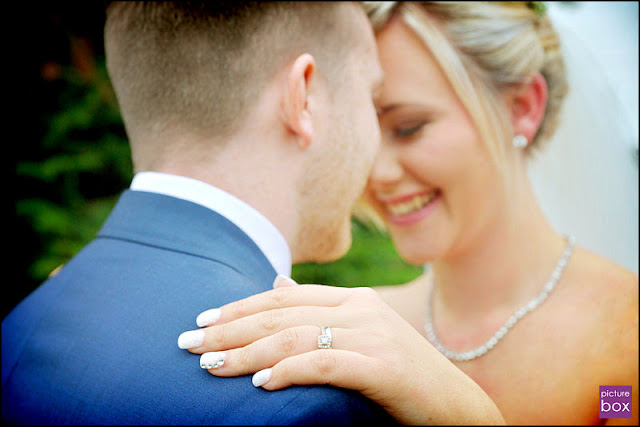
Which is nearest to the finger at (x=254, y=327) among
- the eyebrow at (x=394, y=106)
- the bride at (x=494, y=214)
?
the bride at (x=494, y=214)

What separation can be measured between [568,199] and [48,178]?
3.25 metres

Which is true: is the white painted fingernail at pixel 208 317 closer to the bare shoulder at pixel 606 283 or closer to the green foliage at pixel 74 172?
the bare shoulder at pixel 606 283

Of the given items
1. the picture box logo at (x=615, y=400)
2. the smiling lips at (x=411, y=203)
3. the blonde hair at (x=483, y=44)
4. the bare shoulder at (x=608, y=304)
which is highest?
the blonde hair at (x=483, y=44)

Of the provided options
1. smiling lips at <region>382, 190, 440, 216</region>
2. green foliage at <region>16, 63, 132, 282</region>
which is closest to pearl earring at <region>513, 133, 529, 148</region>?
smiling lips at <region>382, 190, 440, 216</region>

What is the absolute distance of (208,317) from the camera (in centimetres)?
138

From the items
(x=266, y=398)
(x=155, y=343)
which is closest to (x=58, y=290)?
(x=155, y=343)

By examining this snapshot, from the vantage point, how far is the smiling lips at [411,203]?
2.75 m

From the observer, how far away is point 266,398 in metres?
1.23

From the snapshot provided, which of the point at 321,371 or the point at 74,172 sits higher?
the point at 321,371

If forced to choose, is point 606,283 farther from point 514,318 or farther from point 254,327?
point 254,327

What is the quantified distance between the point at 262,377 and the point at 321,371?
13cm

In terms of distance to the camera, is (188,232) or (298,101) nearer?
(188,232)

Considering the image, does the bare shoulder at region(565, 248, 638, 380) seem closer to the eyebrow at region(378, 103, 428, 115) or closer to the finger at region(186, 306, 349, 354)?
the eyebrow at region(378, 103, 428, 115)

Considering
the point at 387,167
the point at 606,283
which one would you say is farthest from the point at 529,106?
the point at 606,283
